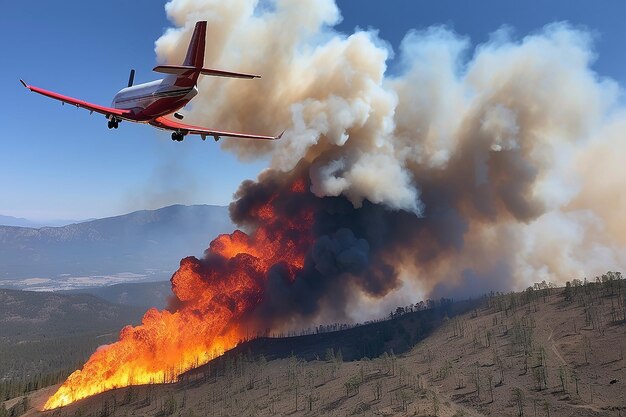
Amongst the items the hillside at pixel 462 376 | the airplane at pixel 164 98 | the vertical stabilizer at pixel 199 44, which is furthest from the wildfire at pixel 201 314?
the vertical stabilizer at pixel 199 44

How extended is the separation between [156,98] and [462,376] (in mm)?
59916

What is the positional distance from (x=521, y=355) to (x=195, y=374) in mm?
65127

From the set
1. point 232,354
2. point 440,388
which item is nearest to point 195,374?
point 232,354

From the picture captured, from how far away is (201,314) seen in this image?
417 ft

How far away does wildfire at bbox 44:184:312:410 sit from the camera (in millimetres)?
114125

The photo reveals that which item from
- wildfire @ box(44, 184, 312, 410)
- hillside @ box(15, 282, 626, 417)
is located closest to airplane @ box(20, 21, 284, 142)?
hillside @ box(15, 282, 626, 417)

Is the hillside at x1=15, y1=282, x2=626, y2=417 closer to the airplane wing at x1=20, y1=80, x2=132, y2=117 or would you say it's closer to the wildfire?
the wildfire

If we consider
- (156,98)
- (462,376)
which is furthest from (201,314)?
(462,376)

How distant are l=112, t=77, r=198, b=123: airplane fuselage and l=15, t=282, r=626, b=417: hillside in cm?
4742

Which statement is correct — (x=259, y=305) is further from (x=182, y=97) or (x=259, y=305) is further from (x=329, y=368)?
(x=182, y=97)

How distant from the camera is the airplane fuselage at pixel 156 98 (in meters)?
69.1

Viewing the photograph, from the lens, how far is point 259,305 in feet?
438

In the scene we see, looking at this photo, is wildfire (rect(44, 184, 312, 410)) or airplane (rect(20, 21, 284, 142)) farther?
wildfire (rect(44, 184, 312, 410))

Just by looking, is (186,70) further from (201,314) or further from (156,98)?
(201,314)
